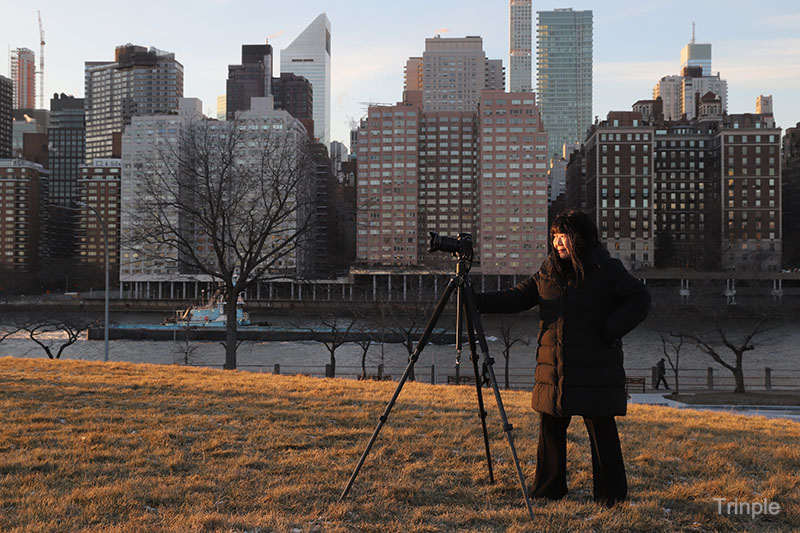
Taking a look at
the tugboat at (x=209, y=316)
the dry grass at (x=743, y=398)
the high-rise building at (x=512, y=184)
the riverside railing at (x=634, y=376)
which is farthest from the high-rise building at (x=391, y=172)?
the dry grass at (x=743, y=398)

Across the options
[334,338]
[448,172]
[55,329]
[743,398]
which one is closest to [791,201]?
[448,172]

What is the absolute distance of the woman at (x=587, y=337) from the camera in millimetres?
4184

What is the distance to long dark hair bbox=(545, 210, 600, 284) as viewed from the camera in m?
4.27

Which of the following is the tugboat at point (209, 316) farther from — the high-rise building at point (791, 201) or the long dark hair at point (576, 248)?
the high-rise building at point (791, 201)

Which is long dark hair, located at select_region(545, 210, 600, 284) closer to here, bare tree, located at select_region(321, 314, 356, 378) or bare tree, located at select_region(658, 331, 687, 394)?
bare tree, located at select_region(321, 314, 356, 378)

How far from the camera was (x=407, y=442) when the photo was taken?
20.1ft

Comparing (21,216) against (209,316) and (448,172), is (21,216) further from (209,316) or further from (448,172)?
(209,316)

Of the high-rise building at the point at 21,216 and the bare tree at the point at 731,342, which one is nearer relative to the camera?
the bare tree at the point at 731,342

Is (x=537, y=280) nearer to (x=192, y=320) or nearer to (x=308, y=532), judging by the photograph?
(x=308, y=532)

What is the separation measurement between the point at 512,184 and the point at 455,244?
117974 millimetres

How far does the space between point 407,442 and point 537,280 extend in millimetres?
2463

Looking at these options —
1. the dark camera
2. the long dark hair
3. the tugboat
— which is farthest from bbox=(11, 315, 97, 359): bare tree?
the long dark hair

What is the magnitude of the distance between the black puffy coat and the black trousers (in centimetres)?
23

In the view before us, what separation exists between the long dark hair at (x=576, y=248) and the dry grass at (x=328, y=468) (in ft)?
Answer: 5.34
